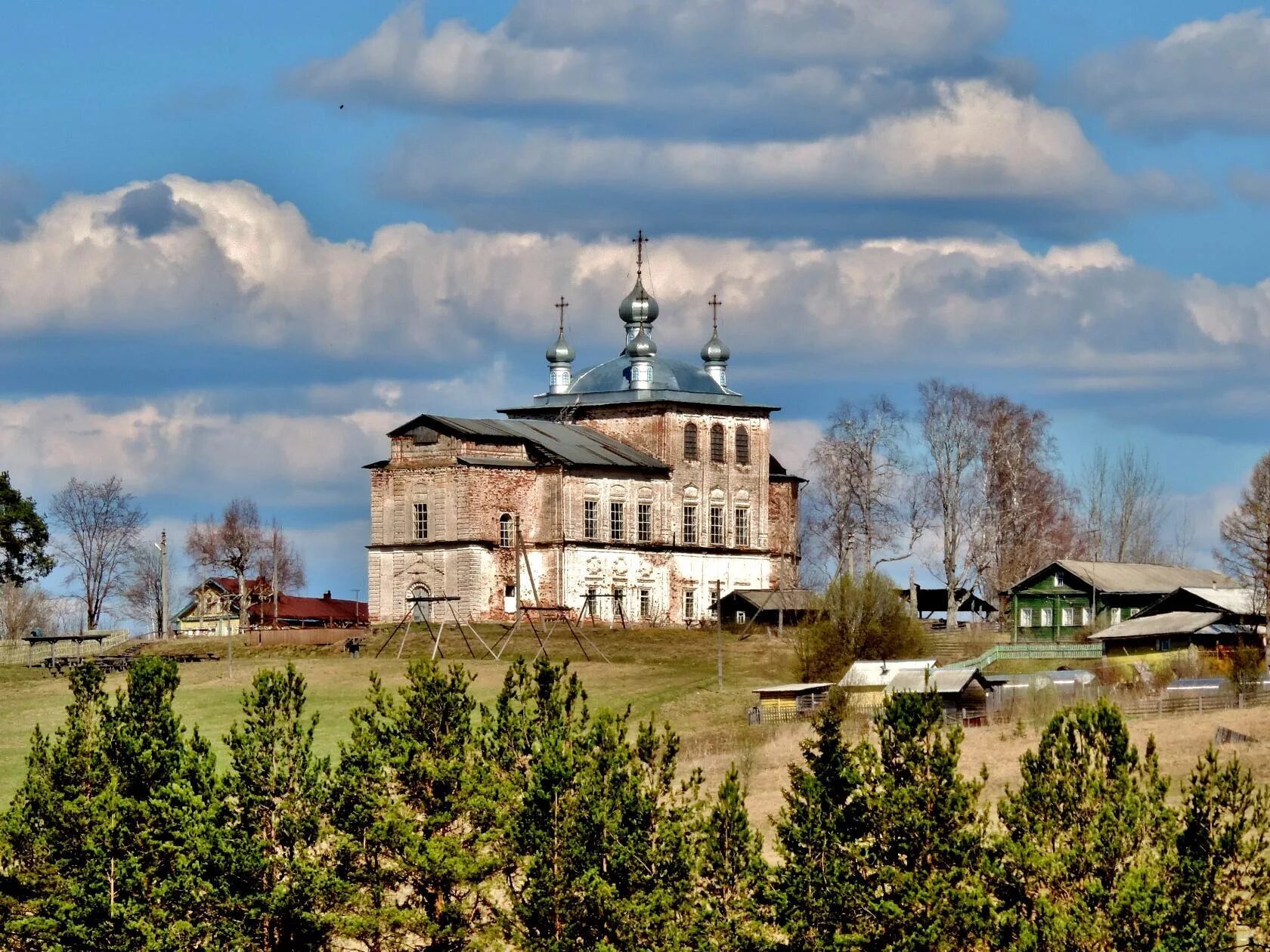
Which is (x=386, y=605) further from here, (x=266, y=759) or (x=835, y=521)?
(x=266, y=759)

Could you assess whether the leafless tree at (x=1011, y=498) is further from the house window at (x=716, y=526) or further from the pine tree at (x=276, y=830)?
the pine tree at (x=276, y=830)

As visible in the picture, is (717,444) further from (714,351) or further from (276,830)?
(276,830)

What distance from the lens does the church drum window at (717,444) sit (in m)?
85.6

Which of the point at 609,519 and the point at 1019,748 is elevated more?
the point at 609,519

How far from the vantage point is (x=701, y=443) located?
85438 millimetres

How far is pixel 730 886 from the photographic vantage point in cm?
3300

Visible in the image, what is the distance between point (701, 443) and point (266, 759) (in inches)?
1983

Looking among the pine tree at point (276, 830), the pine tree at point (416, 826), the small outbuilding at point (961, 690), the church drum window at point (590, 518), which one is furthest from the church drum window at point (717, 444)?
the pine tree at point (416, 826)

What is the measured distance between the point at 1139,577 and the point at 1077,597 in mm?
3303

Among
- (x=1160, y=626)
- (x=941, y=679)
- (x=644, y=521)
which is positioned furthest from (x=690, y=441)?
(x=941, y=679)

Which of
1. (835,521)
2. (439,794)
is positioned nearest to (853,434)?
(835,521)

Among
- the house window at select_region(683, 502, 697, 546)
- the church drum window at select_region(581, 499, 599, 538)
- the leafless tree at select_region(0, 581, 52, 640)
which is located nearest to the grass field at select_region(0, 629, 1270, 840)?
the church drum window at select_region(581, 499, 599, 538)

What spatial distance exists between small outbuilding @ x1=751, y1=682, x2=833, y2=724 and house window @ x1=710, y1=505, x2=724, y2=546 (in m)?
23.4

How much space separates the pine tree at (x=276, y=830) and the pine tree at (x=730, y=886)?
5.56 metres
